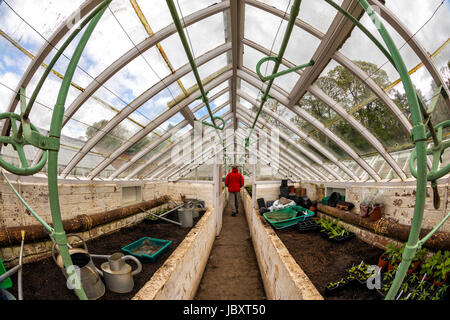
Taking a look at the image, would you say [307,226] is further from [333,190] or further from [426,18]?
[426,18]

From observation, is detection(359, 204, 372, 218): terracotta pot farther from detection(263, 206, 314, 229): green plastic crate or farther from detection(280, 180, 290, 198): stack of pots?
detection(280, 180, 290, 198): stack of pots

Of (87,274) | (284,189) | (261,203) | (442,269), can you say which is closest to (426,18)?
(442,269)

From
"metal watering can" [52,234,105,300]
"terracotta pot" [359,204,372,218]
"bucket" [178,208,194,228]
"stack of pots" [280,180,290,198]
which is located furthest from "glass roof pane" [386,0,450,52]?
"stack of pots" [280,180,290,198]

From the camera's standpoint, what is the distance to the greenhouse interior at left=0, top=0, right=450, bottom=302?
1871 mm

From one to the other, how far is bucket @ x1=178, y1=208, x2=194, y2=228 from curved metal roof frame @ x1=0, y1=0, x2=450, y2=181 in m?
2.00

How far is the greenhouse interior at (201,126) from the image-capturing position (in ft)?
6.14

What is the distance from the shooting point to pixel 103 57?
2.80 metres

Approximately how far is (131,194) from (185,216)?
2.14m

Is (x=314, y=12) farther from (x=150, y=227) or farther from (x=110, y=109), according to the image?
(x=150, y=227)

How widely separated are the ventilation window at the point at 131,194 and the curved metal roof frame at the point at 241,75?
0.99 meters

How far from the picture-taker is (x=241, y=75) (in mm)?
4734

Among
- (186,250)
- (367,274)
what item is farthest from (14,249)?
(367,274)

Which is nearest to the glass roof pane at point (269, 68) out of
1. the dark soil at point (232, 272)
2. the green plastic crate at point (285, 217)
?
the green plastic crate at point (285, 217)

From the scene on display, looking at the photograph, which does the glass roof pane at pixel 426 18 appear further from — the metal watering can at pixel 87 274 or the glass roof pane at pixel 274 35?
the metal watering can at pixel 87 274
